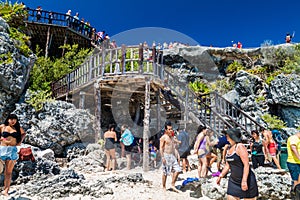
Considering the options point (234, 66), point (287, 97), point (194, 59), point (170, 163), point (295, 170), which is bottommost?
point (170, 163)

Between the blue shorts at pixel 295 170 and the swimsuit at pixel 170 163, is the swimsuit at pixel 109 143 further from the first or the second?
the blue shorts at pixel 295 170

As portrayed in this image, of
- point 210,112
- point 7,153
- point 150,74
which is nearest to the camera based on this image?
point 7,153

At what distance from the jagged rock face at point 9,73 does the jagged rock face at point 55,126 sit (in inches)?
22.1

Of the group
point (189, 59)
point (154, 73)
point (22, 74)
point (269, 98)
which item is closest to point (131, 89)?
point (154, 73)

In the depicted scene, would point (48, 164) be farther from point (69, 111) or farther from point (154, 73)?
point (154, 73)

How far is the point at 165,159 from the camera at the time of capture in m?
6.02

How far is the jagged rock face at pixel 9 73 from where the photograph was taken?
10352 mm

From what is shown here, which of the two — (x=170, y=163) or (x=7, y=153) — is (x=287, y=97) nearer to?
(x=170, y=163)

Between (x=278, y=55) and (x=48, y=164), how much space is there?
17.4m

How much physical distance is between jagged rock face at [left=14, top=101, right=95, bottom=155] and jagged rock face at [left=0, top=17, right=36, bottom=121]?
561 millimetres

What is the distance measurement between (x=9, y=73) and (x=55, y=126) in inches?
115

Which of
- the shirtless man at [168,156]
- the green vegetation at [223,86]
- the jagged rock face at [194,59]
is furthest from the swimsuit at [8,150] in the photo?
the jagged rock face at [194,59]

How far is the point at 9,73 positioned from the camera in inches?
411

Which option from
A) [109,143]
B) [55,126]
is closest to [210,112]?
[109,143]
